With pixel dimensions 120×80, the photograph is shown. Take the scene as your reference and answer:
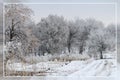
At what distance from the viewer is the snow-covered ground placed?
317 cm

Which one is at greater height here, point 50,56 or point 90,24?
point 90,24

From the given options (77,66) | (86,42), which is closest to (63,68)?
(77,66)

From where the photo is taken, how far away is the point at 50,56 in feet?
10.5

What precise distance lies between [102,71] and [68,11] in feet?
2.35

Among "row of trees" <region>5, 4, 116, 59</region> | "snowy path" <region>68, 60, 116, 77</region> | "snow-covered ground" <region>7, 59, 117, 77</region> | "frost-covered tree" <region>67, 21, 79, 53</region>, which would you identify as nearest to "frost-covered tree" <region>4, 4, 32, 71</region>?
"row of trees" <region>5, 4, 116, 59</region>

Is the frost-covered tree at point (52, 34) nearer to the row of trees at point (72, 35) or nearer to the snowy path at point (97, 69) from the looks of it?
the row of trees at point (72, 35)

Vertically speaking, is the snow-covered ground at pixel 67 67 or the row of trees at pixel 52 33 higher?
the row of trees at pixel 52 33

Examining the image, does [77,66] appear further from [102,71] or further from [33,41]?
[33,41]

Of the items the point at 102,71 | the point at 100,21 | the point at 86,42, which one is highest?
the point at 100,21

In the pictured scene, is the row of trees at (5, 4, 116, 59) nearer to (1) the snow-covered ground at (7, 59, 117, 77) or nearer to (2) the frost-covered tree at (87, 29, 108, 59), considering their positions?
(2) the frost-covered tree at (87, 29, 108, 59)

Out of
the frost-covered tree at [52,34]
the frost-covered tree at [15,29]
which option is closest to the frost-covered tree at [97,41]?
the frost-covered tree at [52,34]

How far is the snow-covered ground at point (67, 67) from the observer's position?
3.17m

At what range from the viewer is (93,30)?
10.5 feet

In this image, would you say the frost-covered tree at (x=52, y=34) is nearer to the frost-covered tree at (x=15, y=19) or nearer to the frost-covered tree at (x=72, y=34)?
the frost-covered tree at (x=72, y=34)
